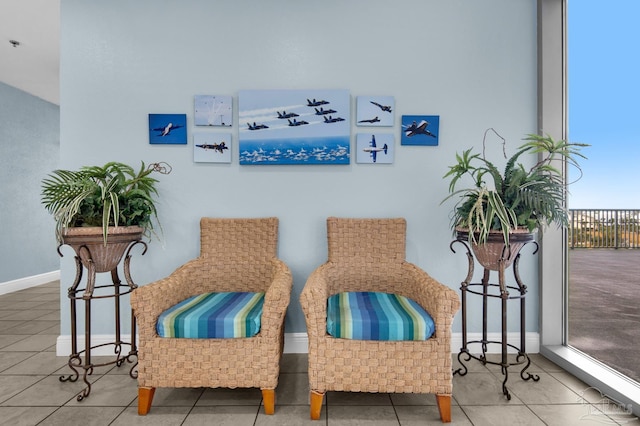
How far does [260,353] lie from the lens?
165cm

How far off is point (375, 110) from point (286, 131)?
70 centimetres

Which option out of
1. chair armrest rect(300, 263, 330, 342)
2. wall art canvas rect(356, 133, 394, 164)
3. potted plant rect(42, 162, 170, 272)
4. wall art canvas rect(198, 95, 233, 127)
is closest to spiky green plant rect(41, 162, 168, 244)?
potted plant rect(42, 162, 170, 272)

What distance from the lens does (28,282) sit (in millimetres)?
4559

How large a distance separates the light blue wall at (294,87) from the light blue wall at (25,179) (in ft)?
9.77

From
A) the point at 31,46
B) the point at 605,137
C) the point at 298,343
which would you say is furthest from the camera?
the point at 31,46

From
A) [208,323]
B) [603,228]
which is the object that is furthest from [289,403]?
[603,228]

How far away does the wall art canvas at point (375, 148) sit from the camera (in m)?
2.45

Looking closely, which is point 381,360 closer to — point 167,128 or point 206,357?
point 206,357

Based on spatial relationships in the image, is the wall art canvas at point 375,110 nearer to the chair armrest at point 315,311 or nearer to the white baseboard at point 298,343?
the chair armrest at point 315,311

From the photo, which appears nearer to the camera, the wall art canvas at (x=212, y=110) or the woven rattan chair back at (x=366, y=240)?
the woven rattan chair back at (x=366, y=240)

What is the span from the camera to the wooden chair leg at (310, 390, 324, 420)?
163cm

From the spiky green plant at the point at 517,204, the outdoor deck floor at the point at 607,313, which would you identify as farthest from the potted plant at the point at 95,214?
the outdoor deck floor at the point at 607,313

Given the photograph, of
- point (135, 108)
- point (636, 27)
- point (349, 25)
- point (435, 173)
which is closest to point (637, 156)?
point (636, 27)

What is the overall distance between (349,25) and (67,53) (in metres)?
2.18
